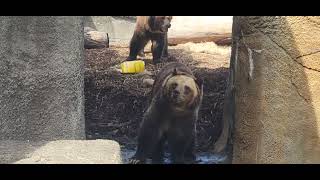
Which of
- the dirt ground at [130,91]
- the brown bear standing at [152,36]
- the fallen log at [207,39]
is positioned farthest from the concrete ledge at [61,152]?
the fallen log at [207,39]

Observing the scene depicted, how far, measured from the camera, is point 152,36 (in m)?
4.13

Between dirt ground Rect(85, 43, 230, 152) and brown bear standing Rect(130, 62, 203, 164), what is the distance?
0.05 m

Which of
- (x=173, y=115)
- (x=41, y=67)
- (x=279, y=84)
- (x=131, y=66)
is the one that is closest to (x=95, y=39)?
(x=131, y=66)

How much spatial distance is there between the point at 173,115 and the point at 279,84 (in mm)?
768

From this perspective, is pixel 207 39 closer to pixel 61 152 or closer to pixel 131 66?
pixel 131 66

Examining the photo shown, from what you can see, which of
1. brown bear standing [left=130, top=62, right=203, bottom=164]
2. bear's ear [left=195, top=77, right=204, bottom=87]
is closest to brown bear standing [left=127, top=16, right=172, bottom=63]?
brown bear standing [left=130, top=62, right=203, bottom=164]

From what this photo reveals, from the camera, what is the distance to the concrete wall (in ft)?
13.5

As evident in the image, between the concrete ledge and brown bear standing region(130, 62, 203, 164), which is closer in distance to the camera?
the concrete ledge

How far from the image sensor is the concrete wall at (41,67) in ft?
13.5

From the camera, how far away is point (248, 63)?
13.5 ft

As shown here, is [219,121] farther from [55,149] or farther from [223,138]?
[55,149]

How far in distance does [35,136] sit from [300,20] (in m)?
2.04

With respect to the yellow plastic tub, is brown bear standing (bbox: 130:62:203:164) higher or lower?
lower

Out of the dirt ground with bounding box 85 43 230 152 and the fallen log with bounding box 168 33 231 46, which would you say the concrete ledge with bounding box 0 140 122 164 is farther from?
the fallen log with bounding box 168 33 231 46
